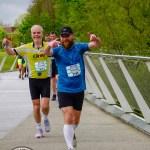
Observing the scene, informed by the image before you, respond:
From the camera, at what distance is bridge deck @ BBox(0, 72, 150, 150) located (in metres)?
7.45

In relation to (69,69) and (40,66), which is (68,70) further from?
(40,66)

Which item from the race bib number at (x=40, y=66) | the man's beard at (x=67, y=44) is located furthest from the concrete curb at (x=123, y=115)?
the man's beard at (x=67, y=44)

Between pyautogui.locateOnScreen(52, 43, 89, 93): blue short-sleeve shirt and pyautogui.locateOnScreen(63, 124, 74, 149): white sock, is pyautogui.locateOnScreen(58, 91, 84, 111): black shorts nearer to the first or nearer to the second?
pyautogui.locateOnScreen(52, 43, 89, 93): blue short-sleeve shirt

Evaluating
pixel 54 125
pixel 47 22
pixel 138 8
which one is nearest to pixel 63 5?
pixel 47 22

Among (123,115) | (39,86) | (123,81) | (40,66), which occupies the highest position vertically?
(40,66)

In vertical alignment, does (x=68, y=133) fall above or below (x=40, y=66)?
below

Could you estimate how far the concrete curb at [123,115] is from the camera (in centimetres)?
859

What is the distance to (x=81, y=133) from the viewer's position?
8.69 m

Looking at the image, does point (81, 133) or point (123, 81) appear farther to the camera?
point (123, 81)

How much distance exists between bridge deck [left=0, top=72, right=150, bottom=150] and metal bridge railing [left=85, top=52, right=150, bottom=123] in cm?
39

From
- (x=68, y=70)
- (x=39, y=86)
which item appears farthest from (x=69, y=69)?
(x=39, y=86)

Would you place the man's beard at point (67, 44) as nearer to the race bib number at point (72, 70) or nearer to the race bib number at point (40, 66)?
the race bib number at point (72, 70)

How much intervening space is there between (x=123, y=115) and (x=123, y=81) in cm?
67

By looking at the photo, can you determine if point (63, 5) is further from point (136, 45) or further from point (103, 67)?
point (103, 67)
